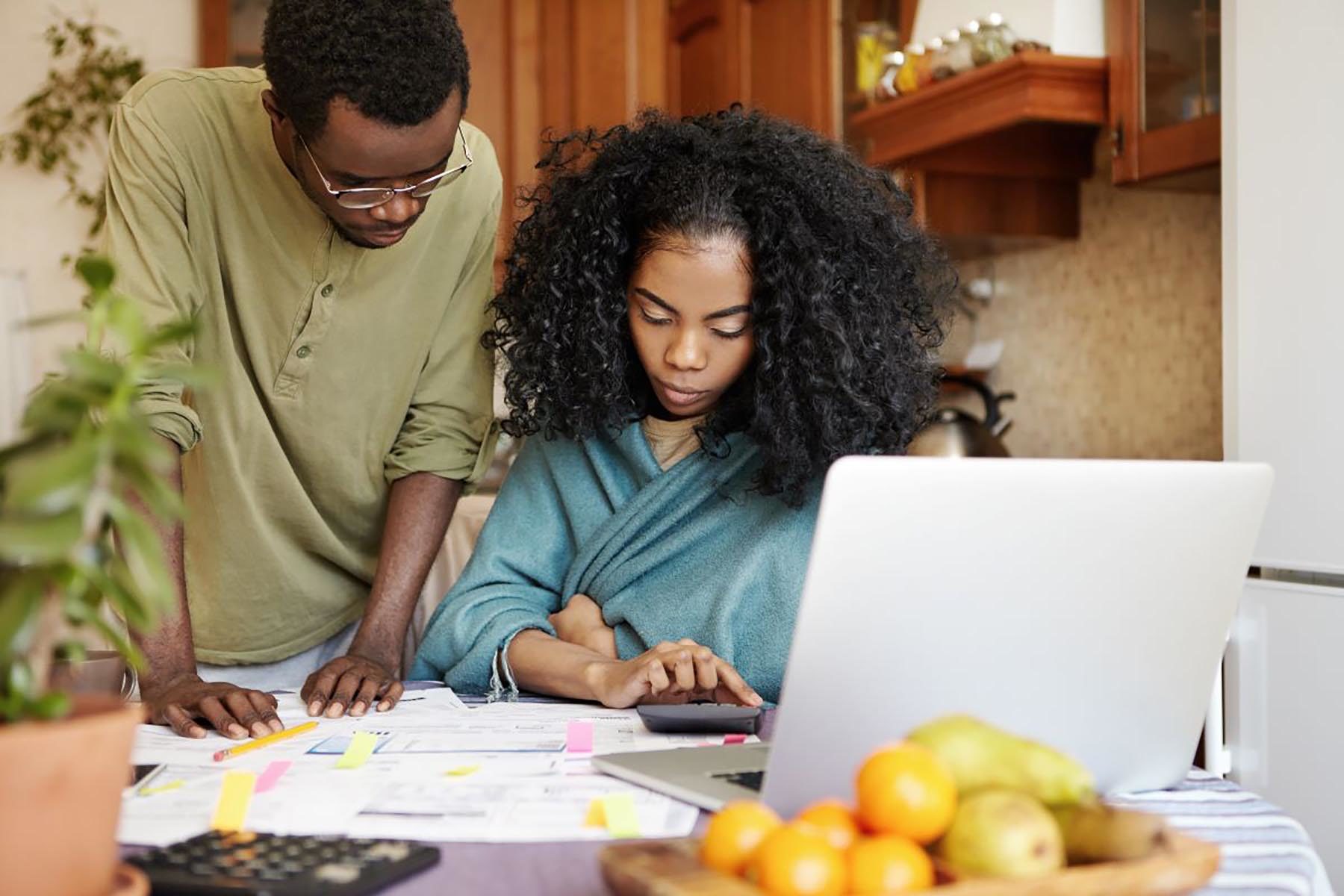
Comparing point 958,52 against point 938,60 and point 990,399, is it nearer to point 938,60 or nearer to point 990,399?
point 938,60

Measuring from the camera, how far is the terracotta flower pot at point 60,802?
0.55 m

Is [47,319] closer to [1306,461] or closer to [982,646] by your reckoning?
[982,646]

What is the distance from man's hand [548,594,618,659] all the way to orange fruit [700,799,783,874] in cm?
80

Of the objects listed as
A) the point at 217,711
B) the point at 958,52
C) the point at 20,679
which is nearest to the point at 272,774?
the point at 217,711

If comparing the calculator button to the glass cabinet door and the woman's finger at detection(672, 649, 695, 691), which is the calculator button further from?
the glass cabinet door

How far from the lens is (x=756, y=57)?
3.22 metres

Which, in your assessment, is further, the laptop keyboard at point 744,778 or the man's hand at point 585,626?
the man's hand at point 585,626

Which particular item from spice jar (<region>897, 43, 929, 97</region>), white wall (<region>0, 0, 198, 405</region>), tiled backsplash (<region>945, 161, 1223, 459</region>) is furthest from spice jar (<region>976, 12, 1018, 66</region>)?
white wall (<region>0, 0, 198, 405</region>)

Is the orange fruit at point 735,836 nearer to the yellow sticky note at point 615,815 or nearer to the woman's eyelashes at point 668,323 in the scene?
the yellow sticky note at point 615,815

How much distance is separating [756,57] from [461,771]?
259 centimetres

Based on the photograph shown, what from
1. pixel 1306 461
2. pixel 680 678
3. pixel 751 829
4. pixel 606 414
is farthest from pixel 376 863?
pixel 1306 461

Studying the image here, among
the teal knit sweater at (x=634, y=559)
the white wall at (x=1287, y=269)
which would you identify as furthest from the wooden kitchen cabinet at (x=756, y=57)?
the teal knit sweater at (x=634, y=559)

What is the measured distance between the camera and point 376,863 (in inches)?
27.0

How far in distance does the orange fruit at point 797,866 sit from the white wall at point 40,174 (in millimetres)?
3295
